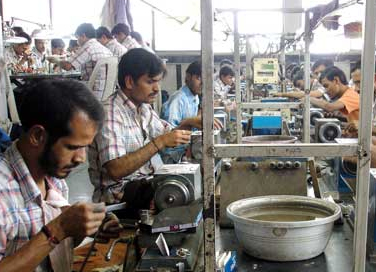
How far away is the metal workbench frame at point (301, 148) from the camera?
1.05 m

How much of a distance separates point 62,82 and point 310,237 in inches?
31.4

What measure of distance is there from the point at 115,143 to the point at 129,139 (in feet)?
0.44

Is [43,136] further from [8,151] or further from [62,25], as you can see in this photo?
[62,25]

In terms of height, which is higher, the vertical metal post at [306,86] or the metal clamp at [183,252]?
the vertical metal post at [306,86]

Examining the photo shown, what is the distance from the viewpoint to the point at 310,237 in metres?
1.29

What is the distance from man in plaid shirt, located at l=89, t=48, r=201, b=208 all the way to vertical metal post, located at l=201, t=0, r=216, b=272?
68 cm

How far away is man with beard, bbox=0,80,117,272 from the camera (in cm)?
110

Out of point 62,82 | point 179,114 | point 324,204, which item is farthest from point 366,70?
point 179,114

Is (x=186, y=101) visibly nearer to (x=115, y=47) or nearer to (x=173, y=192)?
(x=173, y=192)

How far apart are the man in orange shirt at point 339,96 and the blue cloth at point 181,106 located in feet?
3.84

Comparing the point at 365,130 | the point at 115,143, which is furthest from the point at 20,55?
the point at 365,130

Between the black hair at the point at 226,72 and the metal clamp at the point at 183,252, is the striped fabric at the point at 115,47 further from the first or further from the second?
the metal clamp at the point at 183,252

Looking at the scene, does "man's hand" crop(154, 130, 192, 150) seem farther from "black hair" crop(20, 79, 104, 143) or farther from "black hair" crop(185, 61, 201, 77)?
"black hair" crop(185, 61, 201, 77)

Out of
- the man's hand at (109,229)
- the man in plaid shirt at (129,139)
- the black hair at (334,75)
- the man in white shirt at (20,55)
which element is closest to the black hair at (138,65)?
the man in plaid shirt at (129,139)
